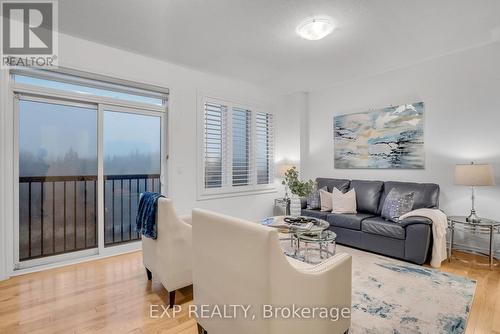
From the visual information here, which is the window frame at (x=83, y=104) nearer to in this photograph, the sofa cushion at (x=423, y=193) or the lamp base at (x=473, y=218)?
the sofa cushion at (x=423, y=193)

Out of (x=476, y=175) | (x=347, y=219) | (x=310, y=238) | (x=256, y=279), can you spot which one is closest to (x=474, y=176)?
(x=476, y=175)

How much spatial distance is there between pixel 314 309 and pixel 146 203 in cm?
168

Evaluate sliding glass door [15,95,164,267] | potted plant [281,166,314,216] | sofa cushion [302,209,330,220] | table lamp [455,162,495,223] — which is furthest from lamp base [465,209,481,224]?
sliding glass door [15,95,164,267]

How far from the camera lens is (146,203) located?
7.72ft

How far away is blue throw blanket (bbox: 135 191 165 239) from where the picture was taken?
2.25 m

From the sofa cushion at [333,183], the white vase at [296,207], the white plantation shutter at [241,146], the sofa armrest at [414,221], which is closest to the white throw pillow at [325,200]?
the sofa cushion at [333,183]

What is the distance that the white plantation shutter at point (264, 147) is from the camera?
4988 mm

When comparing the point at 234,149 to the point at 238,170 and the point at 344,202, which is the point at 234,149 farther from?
the point at 344,202

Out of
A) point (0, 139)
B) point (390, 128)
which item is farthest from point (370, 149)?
point (0, 139)

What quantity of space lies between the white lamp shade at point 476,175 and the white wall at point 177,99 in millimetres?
3052

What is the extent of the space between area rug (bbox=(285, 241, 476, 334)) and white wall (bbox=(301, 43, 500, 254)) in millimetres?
1312

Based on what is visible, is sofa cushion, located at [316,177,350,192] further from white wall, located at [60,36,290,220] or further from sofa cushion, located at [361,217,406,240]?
white wall, located at [60,36,290,220]

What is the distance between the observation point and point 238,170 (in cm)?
464

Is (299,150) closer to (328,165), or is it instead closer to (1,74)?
(328,165)
